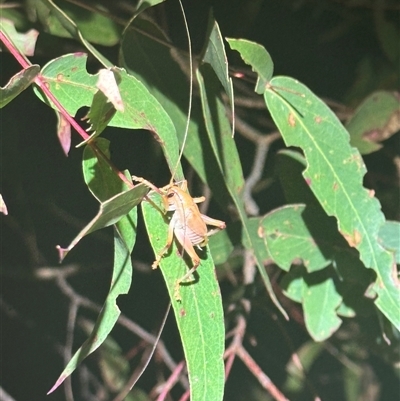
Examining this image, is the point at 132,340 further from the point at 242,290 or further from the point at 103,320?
the point at 103,320

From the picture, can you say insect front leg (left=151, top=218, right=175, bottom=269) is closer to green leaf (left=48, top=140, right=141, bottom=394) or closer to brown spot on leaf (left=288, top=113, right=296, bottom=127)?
green leaf (left=48, top=140, right=141, bottom=394)

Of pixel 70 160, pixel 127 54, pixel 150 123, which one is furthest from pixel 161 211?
pixel 70 160

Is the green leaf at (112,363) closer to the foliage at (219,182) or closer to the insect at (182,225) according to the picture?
the foliage at (219,182)

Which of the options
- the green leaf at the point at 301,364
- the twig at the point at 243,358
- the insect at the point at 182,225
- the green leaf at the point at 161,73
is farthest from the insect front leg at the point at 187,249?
the green leaf at the point at 301,364

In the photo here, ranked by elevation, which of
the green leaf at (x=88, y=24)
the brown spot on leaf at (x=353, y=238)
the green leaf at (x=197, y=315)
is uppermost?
the green leaf at (x=88, y=24)

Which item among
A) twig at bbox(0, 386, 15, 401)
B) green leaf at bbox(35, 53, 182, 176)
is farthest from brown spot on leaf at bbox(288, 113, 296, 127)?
twig at bbox(0, 386, 15, 401)

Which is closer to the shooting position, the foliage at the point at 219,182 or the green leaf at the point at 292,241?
the foliage at the point at 219,182
